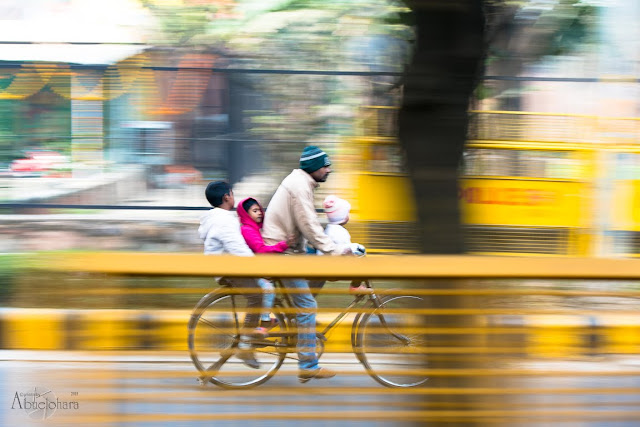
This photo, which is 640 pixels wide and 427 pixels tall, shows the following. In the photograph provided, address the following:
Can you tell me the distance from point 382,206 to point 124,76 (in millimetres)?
2693

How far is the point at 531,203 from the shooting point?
21.5 ft

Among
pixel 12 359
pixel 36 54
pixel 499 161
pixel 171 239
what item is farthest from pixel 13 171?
pixel 499 161

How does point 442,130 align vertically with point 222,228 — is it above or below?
above

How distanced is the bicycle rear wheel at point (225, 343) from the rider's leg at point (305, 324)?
0.05 metres

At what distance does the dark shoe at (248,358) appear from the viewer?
228cm

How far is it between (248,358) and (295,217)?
7.79ft

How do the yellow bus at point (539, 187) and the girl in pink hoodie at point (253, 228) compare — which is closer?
the girl in pink hoodie at point (253, 228)

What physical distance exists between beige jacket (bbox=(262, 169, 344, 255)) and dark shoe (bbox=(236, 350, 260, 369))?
2.31 m

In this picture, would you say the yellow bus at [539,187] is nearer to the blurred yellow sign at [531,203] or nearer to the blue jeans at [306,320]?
the blurred yellow sign at [531,203]

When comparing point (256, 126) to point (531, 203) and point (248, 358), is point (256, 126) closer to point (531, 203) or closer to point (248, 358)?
point (531, 203)

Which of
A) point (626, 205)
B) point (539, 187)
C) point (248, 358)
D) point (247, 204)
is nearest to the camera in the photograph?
point (248, 358)

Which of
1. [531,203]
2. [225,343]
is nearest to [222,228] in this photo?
[225,343]

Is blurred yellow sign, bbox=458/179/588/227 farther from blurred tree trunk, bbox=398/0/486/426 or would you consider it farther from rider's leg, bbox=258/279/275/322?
rider's leg, bbox=258/279/275/322

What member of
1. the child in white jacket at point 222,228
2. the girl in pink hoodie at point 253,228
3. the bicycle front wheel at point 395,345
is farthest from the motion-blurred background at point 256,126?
the bicycle front wheel at point 395,345
